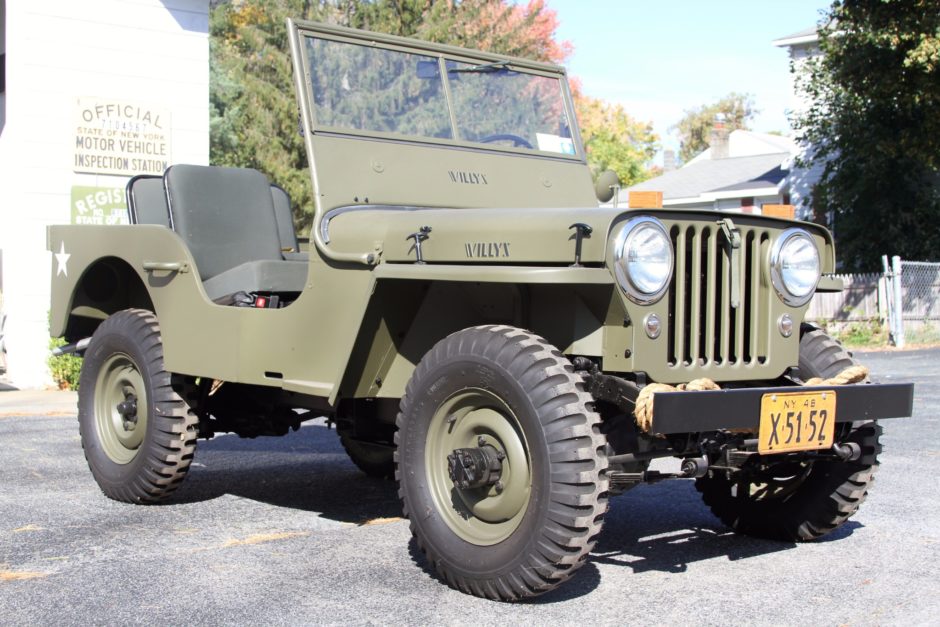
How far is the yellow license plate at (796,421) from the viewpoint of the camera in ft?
12.9

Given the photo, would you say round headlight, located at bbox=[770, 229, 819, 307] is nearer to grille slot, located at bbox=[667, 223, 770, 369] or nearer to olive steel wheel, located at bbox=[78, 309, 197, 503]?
grille slot, located at bbox=[667, 223, 770, 369]

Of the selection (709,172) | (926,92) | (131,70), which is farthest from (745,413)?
(709,172)

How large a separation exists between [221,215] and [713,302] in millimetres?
3073

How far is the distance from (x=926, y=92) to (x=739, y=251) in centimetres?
1586

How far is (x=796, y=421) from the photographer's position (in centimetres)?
403

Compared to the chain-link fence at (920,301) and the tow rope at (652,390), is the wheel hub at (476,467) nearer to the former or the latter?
the tow rope at (652,390)

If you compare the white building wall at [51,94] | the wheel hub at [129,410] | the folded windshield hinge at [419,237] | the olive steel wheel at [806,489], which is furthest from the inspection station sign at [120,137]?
the olive steel wheel at [806,489]

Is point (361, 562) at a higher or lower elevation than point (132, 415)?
lower

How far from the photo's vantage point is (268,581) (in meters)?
4.20

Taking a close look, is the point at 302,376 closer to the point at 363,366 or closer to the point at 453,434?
the point at 363,366

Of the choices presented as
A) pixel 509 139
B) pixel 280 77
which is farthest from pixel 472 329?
pixel 280 77

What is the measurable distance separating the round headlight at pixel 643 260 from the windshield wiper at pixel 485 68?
1994 mm

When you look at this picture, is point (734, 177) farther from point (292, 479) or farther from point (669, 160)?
point (292, 479)

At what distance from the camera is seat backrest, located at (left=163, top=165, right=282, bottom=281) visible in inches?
238
